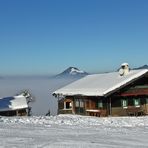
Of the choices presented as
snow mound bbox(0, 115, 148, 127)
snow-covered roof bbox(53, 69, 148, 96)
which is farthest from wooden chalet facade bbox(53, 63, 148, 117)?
snow mound bbox(0, 115, 148, 127)

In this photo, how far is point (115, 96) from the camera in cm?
4475

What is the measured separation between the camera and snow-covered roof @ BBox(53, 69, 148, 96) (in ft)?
143

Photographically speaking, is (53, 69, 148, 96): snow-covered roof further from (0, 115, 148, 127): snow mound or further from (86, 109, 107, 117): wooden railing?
(0, 115, 148, 127): snow mound

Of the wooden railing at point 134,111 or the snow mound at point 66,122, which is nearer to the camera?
the snow mound at point 66,122

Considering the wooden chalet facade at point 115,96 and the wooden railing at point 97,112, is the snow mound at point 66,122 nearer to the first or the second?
the wooden chalet facade at point 115,96

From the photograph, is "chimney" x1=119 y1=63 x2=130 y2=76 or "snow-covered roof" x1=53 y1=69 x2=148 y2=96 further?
"chimney" x1=119 y1=63 x2=130 y2=76

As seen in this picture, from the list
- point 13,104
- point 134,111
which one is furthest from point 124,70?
point 13,104

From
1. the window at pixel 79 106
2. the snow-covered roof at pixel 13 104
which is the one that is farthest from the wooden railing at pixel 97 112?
the snow-covered roof at pixel 13 104

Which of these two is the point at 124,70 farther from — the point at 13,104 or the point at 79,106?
the point at 13,104

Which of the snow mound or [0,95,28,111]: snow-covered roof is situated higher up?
[0,95,28,111]: snow-covered roof

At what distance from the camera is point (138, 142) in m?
18.8

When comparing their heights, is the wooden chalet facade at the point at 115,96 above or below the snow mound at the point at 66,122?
above

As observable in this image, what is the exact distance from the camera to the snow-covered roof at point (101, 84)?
143 feet

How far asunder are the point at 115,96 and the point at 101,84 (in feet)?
9.82
